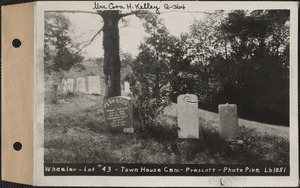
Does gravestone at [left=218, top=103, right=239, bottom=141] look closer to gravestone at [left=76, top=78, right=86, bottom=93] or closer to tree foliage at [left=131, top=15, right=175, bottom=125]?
tree foliage at [left=131, top=15, right=175, bottom=125]

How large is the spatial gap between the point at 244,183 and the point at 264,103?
3.11ft

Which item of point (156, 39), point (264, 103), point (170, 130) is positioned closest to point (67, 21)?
point (156, 39)

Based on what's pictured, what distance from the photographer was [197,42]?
3691mm

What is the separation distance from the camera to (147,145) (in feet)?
12.0

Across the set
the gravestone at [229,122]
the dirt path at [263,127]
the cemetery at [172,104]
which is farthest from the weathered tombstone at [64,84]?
the gravestone at [229,122]

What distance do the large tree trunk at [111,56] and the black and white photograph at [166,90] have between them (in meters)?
0.01

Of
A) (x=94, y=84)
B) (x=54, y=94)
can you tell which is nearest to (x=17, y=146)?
(x=54, y=94)

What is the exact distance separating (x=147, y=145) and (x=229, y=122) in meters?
0.99

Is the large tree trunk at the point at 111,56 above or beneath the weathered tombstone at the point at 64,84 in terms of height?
above

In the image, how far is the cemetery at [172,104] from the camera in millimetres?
3633

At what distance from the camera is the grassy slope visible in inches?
143

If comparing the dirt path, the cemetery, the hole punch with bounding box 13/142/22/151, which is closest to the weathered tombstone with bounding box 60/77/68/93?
the cemetery

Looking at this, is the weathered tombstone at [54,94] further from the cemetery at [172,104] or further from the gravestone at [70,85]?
the gravestone at [70,85]

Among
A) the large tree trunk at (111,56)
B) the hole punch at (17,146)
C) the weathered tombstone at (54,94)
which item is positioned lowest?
the hole punch at (17,146)
